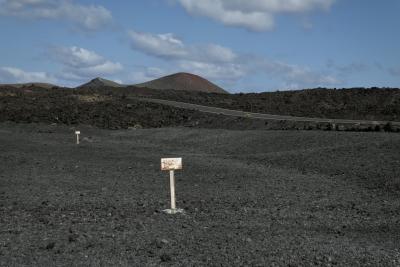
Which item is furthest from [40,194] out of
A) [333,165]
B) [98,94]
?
[98,94]

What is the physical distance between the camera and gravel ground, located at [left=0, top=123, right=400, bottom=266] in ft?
28.2

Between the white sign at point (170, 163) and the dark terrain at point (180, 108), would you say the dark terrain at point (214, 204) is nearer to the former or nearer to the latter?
the white sign at point (170, 163)

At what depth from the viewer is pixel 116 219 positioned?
453 inches

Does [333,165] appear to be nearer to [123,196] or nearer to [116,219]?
[123,196]

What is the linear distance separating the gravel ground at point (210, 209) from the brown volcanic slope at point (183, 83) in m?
92.1

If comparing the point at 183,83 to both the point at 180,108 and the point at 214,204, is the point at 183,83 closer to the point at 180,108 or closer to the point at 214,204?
the point at 180,108

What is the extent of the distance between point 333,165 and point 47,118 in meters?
40.2

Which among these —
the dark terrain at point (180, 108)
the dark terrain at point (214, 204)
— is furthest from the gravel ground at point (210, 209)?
the dark terrain at point (180, 108)

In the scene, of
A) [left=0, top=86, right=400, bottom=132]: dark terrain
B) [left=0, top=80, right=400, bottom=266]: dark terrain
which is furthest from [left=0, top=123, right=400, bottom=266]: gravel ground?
[left=0, top=86, right=400, bottom=132]: dark terrain

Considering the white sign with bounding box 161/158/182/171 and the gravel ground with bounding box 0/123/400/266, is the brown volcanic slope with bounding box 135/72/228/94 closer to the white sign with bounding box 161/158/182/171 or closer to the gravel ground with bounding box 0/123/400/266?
the gravel ground with bounding box 0/123/400/266

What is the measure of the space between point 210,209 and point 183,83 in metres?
109

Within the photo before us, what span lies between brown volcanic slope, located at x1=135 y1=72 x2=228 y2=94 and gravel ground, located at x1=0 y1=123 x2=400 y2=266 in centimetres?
9206

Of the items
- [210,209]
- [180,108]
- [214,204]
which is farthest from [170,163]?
[180,108]

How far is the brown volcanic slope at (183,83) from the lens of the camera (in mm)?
119775
